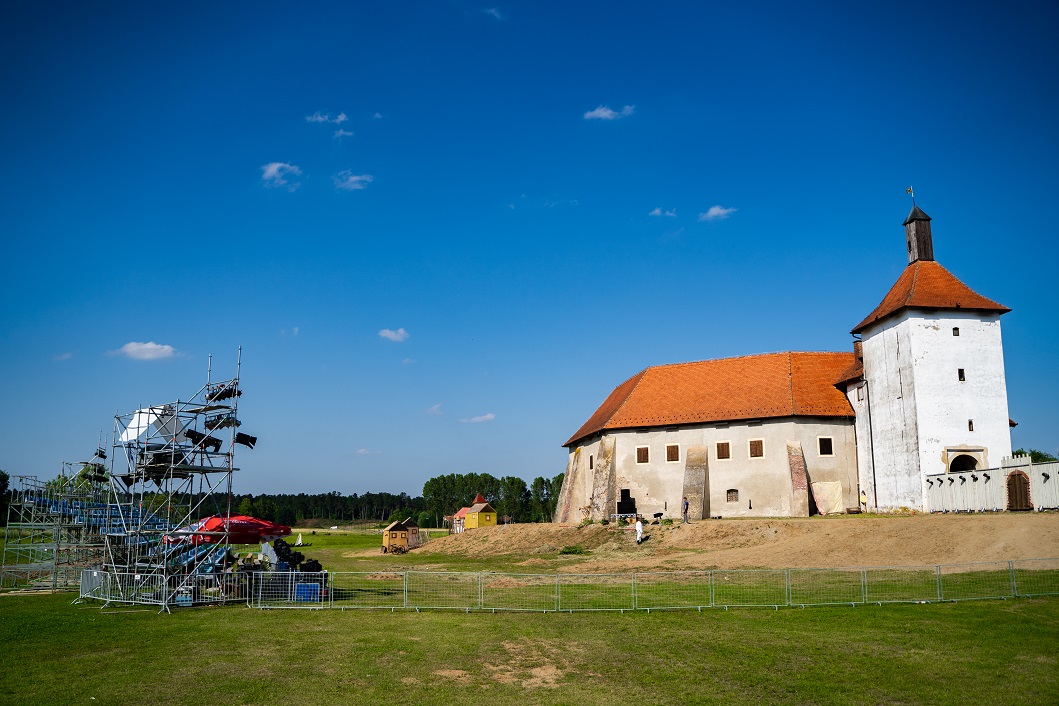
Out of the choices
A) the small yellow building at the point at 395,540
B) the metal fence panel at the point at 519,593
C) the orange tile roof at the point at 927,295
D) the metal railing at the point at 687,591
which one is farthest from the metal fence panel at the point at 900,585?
the small yellow building at the point at 395,540

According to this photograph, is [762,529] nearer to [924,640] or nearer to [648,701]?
[924,640]

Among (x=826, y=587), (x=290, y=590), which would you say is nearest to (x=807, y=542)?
(x=826, y=587)

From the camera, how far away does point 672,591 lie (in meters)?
25.3

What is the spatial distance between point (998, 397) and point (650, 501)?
21.5 metres

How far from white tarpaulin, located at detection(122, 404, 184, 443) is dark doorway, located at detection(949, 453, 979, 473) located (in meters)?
37.5

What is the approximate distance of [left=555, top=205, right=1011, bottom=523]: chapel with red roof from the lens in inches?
1618

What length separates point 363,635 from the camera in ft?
61.2

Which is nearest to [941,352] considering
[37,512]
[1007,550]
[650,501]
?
[1007,550]

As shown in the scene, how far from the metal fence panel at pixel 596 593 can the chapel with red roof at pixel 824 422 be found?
69.4 feet

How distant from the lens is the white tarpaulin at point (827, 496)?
47.5 metres

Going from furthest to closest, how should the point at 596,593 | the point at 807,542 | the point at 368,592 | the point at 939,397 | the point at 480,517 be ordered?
the point at 480,517
the point at 939,397
the point at 807,542
the point at 368,592
the point at 596,593

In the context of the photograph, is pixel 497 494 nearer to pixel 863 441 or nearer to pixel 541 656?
pixel 863 441

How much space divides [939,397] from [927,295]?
19.9ft

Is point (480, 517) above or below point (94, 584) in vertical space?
below
